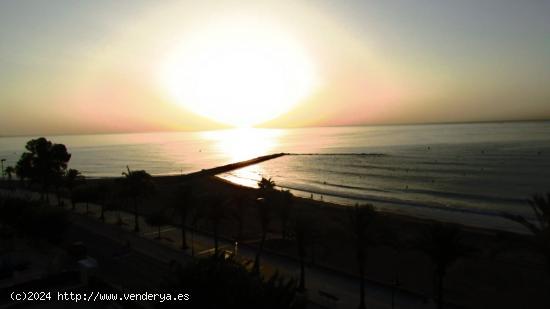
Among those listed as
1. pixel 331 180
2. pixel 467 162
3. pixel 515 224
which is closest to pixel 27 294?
pixel 515 224

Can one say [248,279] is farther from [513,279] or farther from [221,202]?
[513,279]

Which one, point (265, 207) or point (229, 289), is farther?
point (265, 207)

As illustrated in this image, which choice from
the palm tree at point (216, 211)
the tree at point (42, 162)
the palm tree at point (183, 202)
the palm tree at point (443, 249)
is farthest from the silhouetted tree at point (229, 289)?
the tree at point (42, 162)

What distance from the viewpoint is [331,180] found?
91.8 m

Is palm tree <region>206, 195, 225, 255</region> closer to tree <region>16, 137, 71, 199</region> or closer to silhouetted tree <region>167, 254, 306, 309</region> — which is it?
silhouetted tree <region>167, 254, 306, 309</region>

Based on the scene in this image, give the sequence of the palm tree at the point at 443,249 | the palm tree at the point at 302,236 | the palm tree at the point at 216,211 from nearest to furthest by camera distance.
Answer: the palm tree at the point at 443,249, the palm tree at the point at 302,236, the palm tree at the point at 216,211

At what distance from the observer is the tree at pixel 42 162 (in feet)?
186

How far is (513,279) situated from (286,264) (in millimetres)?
17125

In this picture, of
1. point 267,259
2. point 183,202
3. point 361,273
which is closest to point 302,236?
point 361,273

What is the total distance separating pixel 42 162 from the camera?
187 feet

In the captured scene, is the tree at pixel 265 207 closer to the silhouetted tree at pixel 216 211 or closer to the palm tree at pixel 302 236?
the silhouetted tree at pixel 216 211

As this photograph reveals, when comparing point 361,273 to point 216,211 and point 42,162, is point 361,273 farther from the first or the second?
point 42,162

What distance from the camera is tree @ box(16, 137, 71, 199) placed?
56844mm

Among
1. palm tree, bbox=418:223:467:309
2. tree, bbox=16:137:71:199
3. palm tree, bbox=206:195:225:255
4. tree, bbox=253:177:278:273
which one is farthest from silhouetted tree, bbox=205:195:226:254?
tree, bbox=16:137:71:199
